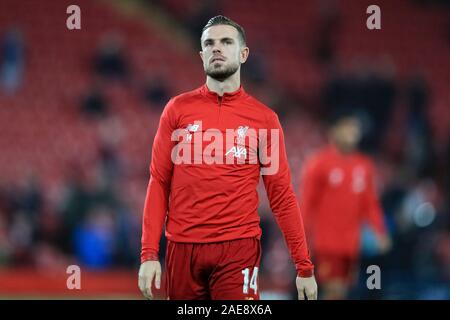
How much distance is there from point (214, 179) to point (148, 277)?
54 cm

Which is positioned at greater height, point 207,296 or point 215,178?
point 215,178

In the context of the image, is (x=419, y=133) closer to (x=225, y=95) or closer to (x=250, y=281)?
(x=225, y=95)

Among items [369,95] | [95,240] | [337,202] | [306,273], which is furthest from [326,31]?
[306,273]

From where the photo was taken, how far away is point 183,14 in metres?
15.0

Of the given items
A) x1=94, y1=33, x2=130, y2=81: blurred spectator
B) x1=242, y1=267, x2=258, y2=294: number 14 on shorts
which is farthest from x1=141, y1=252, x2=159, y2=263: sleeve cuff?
x1=94, y1=33, x2=130, y2=81: blurred spectator

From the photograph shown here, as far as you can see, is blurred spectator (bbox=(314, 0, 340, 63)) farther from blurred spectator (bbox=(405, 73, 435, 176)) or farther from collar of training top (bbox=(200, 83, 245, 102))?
collar of training top (bbox=(200, 83, 245, 102))

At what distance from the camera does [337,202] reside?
778cm

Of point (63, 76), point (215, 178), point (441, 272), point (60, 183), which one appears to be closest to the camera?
point (215, 178)

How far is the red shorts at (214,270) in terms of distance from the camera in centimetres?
415

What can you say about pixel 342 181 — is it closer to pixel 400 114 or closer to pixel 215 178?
pixel 215 178

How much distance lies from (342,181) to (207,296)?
375 centimetres

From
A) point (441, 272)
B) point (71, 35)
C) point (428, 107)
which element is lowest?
point (441, 272)

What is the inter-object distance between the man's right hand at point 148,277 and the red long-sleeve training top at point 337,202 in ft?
12.2

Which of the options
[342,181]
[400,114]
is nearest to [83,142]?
[400,114]
